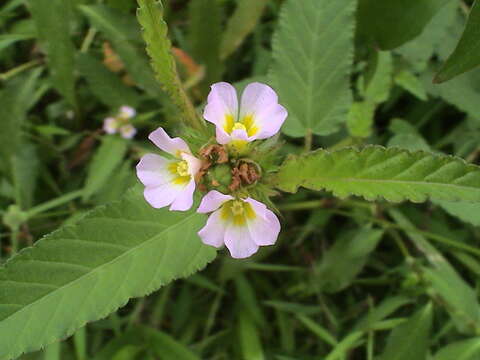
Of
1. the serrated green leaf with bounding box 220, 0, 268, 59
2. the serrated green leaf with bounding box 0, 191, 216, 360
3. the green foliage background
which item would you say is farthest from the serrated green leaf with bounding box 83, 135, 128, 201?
the serrated green leaf with bounding box 0, 191, 216, 360

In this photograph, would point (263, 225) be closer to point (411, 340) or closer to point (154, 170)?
point (154, 170)

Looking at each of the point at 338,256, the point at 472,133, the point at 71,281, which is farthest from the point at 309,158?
the point at 472,133

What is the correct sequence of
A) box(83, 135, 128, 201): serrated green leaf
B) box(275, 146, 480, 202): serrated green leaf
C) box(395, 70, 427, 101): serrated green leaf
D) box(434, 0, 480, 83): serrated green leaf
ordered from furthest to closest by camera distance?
box(83, 135, 128, 201): serrated green leaf → box(395, 70, 427, 101): serrated green leaf → box(434, 0, 480, 83): serrated green leaf → box(275, 146, 480, 202): serrated green leaf

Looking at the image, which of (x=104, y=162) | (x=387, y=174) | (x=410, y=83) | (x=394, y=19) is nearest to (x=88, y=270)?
(x=387, y=174)

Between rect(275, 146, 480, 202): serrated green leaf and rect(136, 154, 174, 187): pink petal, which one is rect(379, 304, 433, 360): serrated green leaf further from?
rect(136, 154, 174, 187): pink petal

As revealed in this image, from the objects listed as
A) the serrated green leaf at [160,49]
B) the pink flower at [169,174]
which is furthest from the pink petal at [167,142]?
the serrated green leaf at [160,49]

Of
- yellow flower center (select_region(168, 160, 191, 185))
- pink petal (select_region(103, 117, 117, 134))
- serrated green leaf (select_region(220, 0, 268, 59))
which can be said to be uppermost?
serrated green leaf (select_region(220, 0, 268, 59))
